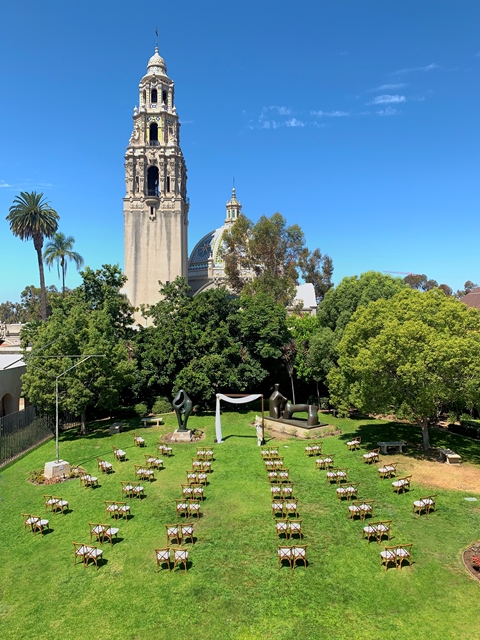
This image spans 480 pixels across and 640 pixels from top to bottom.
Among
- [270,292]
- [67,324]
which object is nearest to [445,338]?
[67,324]

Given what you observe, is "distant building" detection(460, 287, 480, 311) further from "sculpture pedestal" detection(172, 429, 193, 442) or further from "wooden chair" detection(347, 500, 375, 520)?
"wooden chair" detection(347, 500, 375, 520)

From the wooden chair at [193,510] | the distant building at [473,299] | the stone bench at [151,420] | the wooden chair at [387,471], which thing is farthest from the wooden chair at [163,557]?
the distant building at [473,299]

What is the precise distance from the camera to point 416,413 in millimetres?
21734

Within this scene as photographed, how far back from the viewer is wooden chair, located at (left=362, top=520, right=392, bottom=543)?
45.4 ft

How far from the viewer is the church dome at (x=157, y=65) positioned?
57625 mm

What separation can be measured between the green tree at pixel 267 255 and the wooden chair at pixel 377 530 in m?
34.6

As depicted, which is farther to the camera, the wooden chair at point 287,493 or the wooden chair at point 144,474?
the wooden chair at point 144,474

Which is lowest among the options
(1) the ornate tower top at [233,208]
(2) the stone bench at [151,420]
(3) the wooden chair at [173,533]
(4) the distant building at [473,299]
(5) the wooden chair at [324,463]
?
(3) the wooden chair at [173,533]

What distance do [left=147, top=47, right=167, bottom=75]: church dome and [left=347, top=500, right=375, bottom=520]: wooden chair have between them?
192ft

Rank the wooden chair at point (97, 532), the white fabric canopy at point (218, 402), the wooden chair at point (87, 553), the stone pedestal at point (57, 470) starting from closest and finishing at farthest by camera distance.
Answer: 1. the wooden chair at point (87, 553)
2. the wooden chair at point (97, 532)
3. the stone pedestal at point (57, 470)
4. the white fabric canopy at point (218, 402)

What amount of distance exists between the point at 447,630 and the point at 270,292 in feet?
126

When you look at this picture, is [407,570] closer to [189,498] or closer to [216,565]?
[216,565]

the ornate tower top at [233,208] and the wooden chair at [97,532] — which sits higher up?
the ornate tower top at [233,208]

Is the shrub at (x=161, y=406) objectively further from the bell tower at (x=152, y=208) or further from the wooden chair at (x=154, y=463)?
the bell tower at (x=152, y=208)
